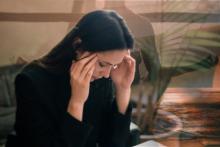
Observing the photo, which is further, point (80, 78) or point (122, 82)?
point (122, 82)

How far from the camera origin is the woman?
3.79 feet

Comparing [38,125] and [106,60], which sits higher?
[106,60]

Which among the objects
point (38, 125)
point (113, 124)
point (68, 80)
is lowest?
point (113, 124)

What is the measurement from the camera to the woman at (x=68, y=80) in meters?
1.15

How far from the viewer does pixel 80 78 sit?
1.17m

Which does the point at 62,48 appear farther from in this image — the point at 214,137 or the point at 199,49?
the point at 214,137

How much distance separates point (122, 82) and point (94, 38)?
32cm

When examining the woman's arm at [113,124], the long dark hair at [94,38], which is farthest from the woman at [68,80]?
the woman's arm at [113,124]

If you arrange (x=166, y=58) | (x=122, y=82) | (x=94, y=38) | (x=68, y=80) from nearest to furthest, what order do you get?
(x=94, y=38), (x=68, y=80), (x=122, y=82), (x=166, y=58)

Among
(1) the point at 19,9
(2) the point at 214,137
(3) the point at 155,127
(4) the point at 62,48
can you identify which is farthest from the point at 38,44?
(2) the point at 214,137

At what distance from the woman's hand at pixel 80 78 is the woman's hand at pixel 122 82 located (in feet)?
0.69

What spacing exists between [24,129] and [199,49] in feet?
4.35

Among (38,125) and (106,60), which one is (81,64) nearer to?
(106,60)

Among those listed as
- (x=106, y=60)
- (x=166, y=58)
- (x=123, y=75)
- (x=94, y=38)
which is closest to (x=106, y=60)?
(x=106, y=60)
